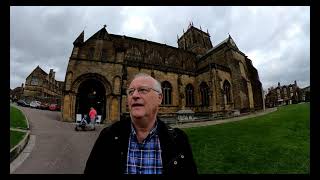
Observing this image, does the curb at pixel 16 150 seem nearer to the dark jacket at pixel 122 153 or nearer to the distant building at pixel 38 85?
the dark jacket at pixel 122 153

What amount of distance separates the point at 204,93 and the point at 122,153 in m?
28.9

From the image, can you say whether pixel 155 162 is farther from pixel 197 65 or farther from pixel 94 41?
pixel 197 65

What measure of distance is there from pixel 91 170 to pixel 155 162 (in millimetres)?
675

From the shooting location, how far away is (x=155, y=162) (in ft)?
8.13

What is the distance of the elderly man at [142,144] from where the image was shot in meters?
2.31

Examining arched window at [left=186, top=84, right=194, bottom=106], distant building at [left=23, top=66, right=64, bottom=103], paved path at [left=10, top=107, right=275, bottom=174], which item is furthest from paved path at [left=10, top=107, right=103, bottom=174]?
distant building at [left=23, top=66, right=64, bottom=103]

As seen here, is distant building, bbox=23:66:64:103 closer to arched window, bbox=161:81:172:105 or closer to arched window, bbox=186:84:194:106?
arched window, bbox=161:81:172:105

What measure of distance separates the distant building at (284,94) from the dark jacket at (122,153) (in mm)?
62086

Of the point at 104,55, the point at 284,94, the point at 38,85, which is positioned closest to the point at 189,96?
the point at 104,55

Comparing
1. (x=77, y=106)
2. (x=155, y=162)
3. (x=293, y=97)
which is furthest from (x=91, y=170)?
(x=293, y=97)

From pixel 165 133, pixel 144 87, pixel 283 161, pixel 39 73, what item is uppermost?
pixel 39 73

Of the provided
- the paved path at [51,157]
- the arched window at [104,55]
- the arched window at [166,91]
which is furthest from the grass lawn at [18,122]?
the arched window at [166,91]
